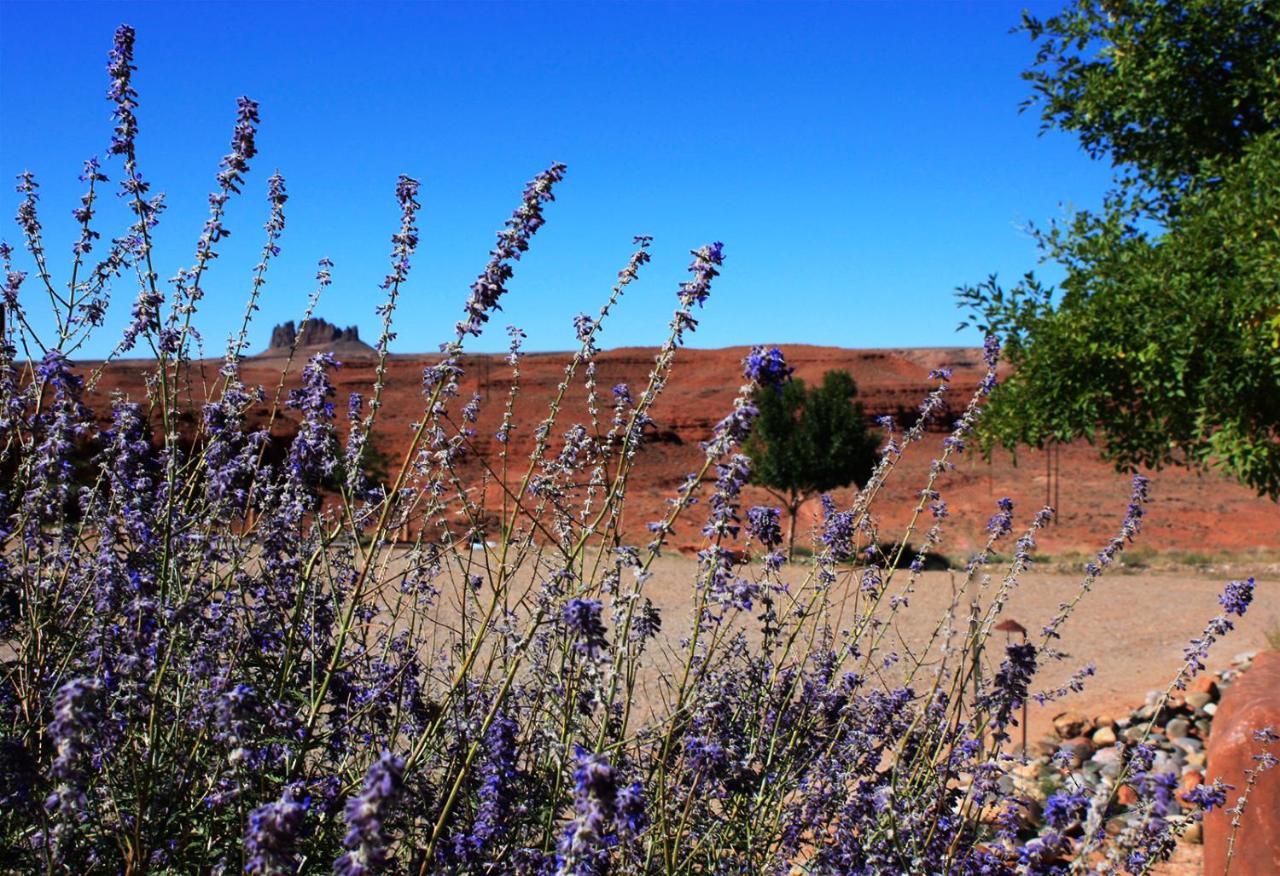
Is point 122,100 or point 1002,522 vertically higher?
point 122,100

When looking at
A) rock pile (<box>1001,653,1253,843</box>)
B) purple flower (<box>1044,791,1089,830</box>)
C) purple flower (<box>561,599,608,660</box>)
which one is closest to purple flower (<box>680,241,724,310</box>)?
purple flower (<box>561,599,608,660</box>)

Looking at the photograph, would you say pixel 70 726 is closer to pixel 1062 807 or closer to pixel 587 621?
pixel 587 621

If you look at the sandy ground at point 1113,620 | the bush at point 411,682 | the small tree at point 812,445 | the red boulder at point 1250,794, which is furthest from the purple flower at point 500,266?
the small tree at point 812,445

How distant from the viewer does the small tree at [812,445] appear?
28125 millimetres

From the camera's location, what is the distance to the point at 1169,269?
300 inches

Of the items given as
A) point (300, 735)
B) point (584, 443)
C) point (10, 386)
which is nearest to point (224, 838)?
point (300, 735)

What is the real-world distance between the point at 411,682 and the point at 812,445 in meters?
25.2

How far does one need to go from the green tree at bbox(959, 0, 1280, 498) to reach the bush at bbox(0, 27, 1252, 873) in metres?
3.92

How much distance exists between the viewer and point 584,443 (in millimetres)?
3791

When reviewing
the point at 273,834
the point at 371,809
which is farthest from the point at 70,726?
the point at 371,809

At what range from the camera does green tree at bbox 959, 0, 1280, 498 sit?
23.6ft

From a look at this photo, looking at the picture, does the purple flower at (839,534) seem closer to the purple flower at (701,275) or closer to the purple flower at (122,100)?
the purple flower at (701,275)

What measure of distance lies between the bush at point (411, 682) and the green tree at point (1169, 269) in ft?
12.8

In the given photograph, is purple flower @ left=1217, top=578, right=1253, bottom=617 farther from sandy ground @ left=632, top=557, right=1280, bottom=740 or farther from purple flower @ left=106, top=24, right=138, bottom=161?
sandy ground @ left=632, top=557, right=1280, bottom=740
